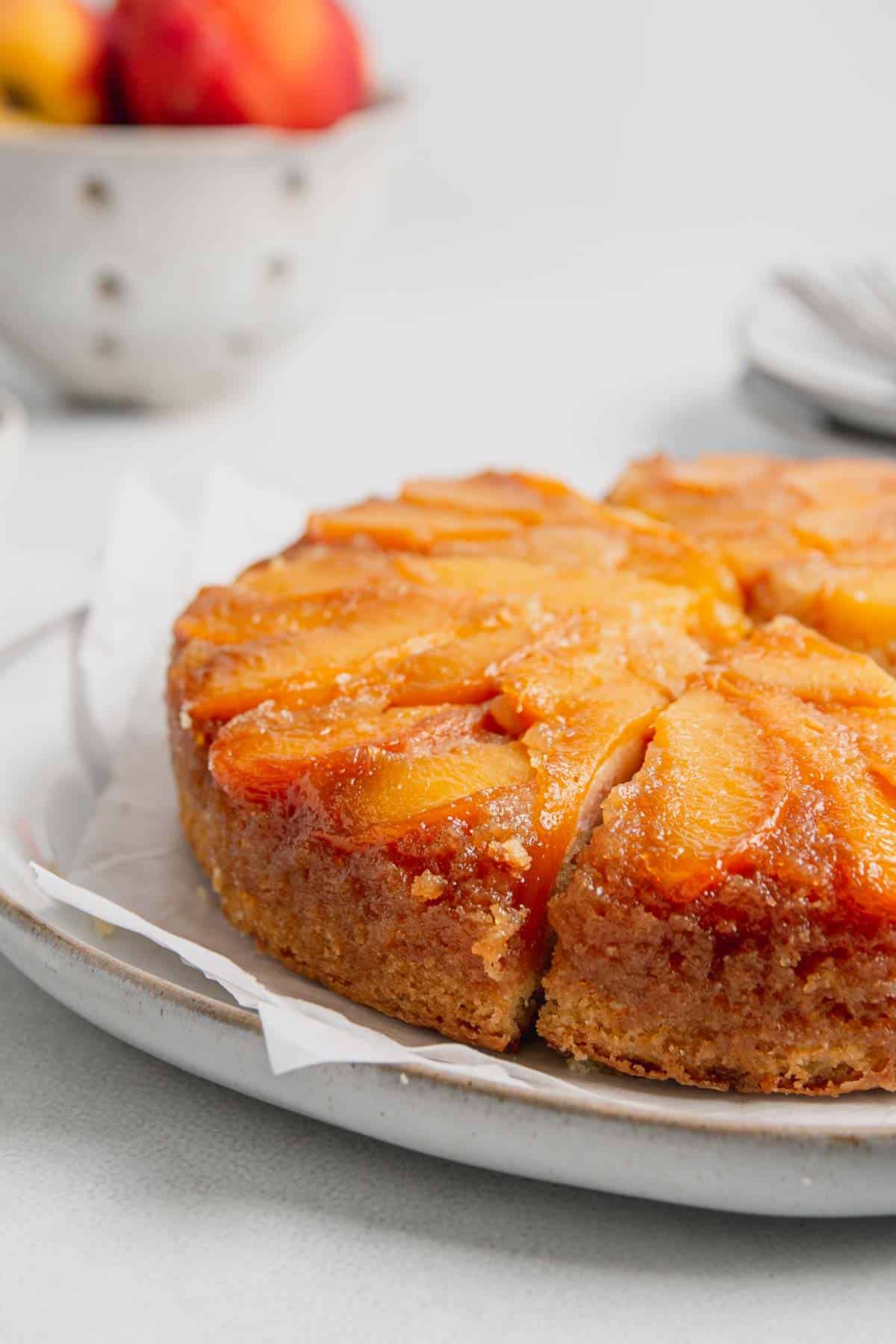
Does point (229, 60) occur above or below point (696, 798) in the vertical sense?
above

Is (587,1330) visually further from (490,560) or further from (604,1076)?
(490,560)

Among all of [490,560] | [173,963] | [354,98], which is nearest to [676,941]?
[173,963]

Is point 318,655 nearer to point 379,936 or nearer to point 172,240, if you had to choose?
point 379,936

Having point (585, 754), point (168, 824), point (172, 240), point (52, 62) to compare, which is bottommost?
point (168, 824)

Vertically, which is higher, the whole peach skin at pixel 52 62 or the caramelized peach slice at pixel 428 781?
the whole peach skin at pixel 52 62

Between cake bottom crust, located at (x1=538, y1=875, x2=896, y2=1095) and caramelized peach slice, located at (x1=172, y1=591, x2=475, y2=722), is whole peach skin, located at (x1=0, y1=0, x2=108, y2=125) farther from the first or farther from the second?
cake bottom crust, located at (x1=538, y1=875, x2=896, y2=1095)

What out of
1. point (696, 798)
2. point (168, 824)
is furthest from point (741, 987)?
point (168, 824)

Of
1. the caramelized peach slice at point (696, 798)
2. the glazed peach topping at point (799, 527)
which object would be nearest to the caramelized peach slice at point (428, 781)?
the caramelized peach slice at point (696, 798)

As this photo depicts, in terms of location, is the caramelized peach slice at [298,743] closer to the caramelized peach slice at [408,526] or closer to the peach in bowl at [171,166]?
the caramelized peach slice at [408,526]

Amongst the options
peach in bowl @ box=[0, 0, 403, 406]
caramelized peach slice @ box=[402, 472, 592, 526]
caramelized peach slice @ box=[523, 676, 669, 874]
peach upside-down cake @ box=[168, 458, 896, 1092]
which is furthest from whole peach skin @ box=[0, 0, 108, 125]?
caramelized peach slice @ box=[523, 676, 669, 874]
